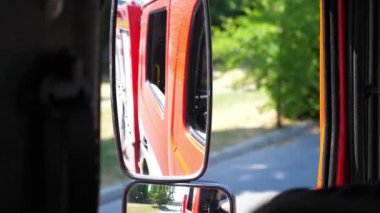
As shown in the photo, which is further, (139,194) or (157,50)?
(157,50)

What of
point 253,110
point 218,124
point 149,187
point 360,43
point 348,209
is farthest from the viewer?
point 253,110

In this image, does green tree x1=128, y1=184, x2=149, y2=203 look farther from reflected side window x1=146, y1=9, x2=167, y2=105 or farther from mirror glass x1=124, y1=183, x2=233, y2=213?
reflected side window x1=146, y1=9, x2=167, y2=105

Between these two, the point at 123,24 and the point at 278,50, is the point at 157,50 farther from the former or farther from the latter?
the point at 278,50

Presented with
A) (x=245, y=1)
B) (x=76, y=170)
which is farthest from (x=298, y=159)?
(x=76, y=170)

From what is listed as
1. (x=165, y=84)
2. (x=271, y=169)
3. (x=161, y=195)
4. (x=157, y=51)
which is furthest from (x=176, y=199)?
(x=271, y=169)

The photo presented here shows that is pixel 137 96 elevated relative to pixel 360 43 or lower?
lower

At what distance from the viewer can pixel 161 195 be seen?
216 centimetres

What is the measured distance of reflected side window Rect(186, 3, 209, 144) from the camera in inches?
90.7

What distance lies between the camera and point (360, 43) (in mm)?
2283

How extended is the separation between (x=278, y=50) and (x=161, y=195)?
926cm

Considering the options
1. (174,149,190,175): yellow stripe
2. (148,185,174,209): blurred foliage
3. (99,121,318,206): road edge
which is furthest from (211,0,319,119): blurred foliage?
(148,185,174,209): blurred foliage

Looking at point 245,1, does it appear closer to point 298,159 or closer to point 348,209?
point 298,159

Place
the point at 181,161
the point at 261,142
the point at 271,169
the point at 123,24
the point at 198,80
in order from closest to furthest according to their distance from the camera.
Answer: the point at 123,24 < the point at 198,80 < the point at 181,161 < the point at 271,169 < the point at 261,142

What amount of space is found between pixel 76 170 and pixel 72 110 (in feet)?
0.42
